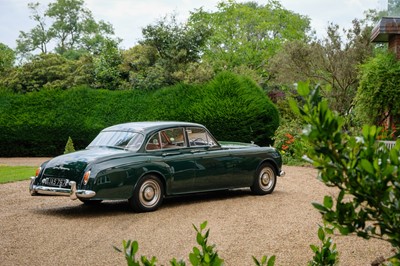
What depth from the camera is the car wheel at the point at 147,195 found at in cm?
938

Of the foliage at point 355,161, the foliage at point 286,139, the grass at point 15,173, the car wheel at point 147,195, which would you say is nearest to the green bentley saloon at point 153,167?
the car wheel at point 147,195

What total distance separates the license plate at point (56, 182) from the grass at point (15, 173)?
541 centimetres

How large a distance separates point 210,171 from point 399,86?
8.51m

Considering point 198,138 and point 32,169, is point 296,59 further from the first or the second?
point 198,138

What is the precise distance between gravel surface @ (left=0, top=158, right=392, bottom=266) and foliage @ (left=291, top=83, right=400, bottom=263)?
4.34 meters

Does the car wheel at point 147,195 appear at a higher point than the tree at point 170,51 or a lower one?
lower

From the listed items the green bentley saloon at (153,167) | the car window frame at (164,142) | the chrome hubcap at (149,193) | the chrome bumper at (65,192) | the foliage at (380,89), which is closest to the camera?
the chrome bumper at (65,192)

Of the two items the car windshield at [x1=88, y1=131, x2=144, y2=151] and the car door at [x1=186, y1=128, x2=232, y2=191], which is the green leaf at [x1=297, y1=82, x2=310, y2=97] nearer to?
the car windshield at [x1=88, y1=131, x2=144, y2=151]

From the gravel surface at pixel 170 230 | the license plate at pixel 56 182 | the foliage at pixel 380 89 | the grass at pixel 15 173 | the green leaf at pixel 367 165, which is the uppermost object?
the foliage at pixel 380 89

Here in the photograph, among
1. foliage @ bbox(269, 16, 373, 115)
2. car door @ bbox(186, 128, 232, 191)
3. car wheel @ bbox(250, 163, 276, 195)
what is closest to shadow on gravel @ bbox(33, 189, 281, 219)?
car wheel @ bbox(250, 163, 276, 195)

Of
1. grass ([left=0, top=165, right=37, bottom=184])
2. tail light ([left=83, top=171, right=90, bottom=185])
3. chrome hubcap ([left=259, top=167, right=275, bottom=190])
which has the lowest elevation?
grass ([left=0, top=165, right=37, bottom=184])

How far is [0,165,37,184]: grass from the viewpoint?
1472cm

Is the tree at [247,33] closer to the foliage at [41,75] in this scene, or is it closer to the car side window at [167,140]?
the foliage at [41,75]

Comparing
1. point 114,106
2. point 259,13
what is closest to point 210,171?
point 114,106
